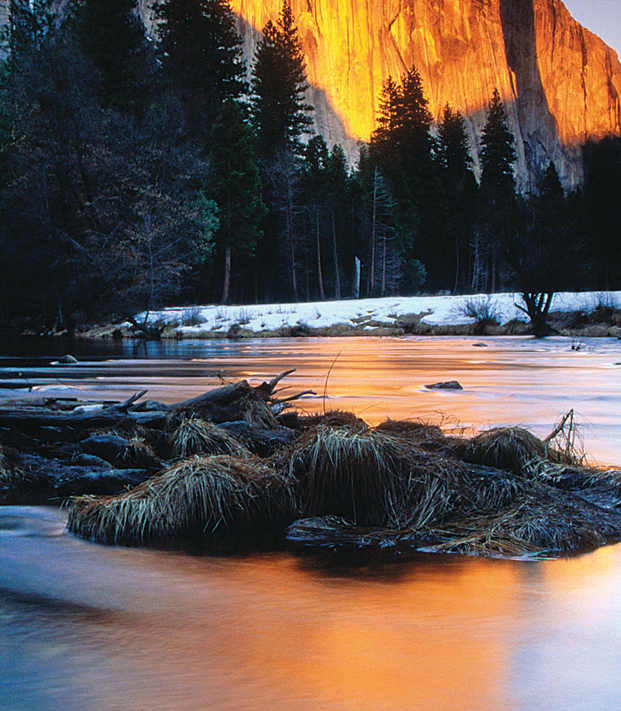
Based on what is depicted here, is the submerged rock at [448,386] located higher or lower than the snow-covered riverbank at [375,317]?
lower

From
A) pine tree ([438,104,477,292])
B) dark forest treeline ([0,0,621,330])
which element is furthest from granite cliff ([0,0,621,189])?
dark forest treeline ([0,0,621,330])

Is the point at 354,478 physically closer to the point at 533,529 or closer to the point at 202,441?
the point at 533,529

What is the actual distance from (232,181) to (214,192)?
150 centimetres

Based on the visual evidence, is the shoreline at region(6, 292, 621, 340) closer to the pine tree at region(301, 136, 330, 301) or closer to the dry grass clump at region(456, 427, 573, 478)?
the pine tree at region(301, 136, 330, 301)

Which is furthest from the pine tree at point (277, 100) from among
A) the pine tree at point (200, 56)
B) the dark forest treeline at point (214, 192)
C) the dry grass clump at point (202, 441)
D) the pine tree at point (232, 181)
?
the dry grass clump at point (202, 441)

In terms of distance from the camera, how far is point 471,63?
150m

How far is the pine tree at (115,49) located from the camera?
5481 cm

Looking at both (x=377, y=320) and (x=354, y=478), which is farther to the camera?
(x=377, y=320)

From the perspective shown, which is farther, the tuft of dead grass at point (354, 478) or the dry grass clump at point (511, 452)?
the dry grass clump at point (511, 452)

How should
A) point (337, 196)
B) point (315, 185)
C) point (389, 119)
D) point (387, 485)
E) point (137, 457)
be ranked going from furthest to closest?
point (389, 119) → point (337, 196) → point (315, 185) → point (137, 457) → point (387, 485)

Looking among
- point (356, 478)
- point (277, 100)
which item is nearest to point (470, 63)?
point (277, 100)

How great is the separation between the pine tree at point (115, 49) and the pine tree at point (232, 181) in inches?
234

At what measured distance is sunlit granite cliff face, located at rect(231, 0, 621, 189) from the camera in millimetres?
136125

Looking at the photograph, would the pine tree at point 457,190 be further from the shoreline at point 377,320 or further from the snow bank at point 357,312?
the shoreline at point 377,320
